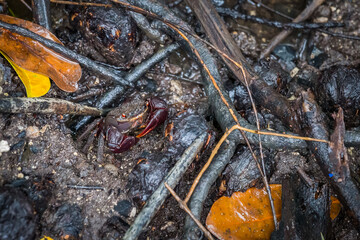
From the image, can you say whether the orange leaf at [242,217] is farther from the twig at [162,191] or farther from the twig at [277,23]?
the twig at [277,23]

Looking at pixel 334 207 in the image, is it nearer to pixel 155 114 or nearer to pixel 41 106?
pixel 155 114

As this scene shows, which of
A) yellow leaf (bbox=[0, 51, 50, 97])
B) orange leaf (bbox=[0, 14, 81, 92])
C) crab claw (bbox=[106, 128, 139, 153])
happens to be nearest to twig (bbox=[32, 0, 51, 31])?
orange leaf (bbox=[0, 14, 81, 92])

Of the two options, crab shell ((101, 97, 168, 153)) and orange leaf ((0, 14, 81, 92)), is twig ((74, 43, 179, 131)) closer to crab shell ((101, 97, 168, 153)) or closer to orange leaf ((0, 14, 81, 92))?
crab shell ((101, 97, 168, 153))

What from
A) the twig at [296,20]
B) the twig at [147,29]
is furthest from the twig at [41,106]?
the twig at [296,20]

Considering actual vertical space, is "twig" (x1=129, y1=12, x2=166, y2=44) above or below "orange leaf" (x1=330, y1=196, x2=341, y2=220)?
above

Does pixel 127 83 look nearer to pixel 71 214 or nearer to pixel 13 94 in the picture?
pixel 13 94

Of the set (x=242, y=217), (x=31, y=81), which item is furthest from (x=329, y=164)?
(x=31, y=81)

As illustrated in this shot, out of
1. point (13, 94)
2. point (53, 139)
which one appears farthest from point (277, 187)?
point (13, 94)
